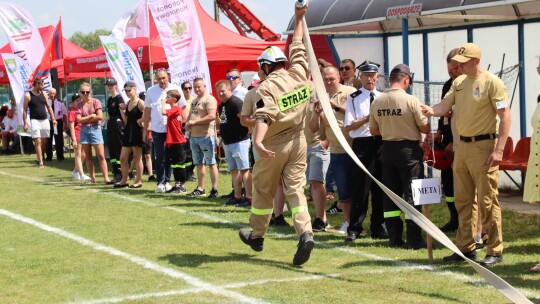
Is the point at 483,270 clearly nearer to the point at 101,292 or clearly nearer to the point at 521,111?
the point at 101,292

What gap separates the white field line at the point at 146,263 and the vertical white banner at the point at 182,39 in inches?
190

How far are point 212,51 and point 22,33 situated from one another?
5.82 metres

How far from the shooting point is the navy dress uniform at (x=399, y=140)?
8508 mm

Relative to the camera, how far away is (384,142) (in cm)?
875

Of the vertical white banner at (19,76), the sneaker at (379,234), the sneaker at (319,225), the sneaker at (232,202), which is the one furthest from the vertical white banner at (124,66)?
the sneaker at (379,234)

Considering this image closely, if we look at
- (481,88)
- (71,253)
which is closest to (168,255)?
(71,253)

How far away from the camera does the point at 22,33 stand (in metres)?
23.1

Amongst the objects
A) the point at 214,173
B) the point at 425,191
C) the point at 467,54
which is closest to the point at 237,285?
the point at 425,191

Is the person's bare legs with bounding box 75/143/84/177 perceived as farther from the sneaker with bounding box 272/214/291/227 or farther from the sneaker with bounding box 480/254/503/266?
the sneaker with bounding box 480/254/503/266

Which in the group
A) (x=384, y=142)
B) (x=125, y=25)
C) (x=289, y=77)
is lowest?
(x=384, y=142)

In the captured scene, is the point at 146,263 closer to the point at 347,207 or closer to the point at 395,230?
the point at 395,230

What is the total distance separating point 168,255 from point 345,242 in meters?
1.84

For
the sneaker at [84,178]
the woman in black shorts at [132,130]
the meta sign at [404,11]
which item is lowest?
the sneaker at [84,178]

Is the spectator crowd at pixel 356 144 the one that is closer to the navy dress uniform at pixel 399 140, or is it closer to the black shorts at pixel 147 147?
the navy dress uniform at pixel 399 140
